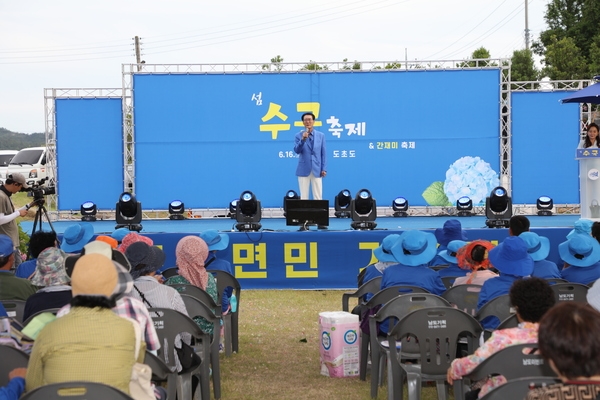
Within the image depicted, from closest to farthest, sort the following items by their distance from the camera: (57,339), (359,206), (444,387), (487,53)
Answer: (57,339)
(444,387)
(359,206)
(487,53)

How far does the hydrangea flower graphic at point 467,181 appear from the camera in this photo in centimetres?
1352

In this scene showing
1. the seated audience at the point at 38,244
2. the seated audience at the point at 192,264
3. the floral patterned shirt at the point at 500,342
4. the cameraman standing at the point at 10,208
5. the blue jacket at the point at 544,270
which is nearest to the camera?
the floral patterned shirt at the point at 500,342

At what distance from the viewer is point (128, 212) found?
34.3 feet

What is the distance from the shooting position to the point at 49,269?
4078 mm

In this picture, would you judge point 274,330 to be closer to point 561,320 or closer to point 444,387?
point 444,387

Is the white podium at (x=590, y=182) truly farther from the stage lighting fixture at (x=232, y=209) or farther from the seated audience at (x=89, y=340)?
the seated audience at (x=89, y=340)

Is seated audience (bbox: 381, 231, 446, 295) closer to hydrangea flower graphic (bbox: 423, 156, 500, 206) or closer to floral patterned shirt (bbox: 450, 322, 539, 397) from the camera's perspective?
floral patterned shirt (bbox: 450, 322, 539, 397)

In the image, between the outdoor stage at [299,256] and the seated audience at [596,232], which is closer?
the seated audience at [596,232]

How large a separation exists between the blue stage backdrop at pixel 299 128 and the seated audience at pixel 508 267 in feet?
30.6

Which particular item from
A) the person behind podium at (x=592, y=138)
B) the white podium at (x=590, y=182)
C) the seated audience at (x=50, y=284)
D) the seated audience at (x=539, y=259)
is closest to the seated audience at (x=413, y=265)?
the seated audience at (x=539, y=259)

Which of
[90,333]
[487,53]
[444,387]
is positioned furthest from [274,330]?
[487,53]

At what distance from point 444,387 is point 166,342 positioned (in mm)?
1464

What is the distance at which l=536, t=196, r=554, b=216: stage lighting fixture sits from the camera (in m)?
13.1

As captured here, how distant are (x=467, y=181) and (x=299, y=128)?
297 cm
